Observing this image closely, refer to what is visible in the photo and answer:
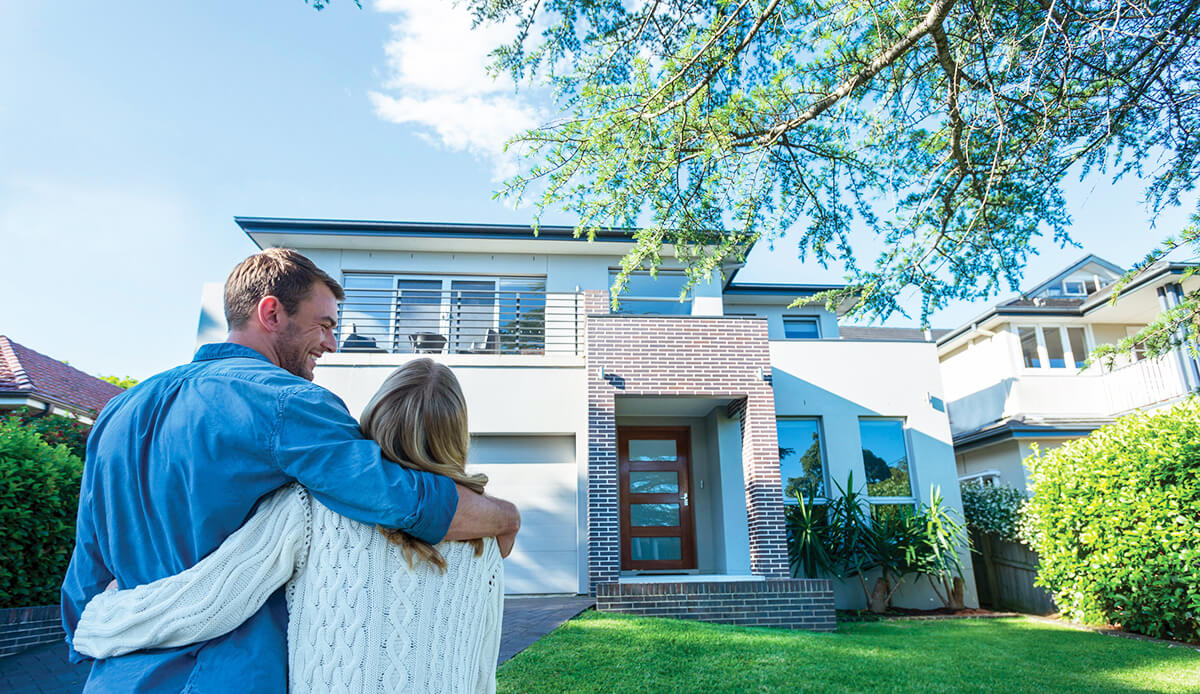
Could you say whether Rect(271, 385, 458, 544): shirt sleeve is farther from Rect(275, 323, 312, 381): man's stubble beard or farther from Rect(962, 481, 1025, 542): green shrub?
Rect(962, 481, 1025, 542): green shrub

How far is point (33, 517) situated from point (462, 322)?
6431 mm

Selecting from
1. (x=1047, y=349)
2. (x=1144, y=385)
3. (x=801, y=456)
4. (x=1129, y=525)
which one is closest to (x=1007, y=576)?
(x=1129, y=525)

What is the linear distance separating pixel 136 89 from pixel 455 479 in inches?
372

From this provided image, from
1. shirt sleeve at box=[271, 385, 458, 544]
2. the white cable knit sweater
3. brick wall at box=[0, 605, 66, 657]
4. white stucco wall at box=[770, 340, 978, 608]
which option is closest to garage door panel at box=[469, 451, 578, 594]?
white stucco wall at box=[770, 340, 978, 608]

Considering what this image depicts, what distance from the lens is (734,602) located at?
8.05 m

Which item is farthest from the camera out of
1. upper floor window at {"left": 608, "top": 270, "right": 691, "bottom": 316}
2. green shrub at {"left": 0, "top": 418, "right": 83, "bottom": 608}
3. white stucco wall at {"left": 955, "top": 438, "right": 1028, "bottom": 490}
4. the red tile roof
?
white stucco wall at {"left": 955, "top": 438, "right": 1028, "bottom": 490}

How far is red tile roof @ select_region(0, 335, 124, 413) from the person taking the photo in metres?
12.6

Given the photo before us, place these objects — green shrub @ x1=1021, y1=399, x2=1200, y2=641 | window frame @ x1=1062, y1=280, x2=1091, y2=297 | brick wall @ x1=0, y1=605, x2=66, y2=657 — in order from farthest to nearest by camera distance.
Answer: window frame @ x1=1062, y1=280, x2=1091, y2=297 → green shrub @ x1=1021, y1=399, x2=1200, y2=641 → brick wall @ x1=0, y1=605, x2=66, y2=657

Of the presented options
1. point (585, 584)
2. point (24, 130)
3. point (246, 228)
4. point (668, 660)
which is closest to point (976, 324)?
point (585, 584)

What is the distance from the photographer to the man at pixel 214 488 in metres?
1.17

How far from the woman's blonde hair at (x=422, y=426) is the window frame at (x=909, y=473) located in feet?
35.2

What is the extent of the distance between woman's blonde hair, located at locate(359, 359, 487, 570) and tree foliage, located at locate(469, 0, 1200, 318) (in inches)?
124

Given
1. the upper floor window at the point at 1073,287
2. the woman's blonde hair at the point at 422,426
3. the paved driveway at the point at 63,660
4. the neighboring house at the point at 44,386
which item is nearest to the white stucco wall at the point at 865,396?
the paved driveway at the point at 63,660

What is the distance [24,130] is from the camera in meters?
11.5
